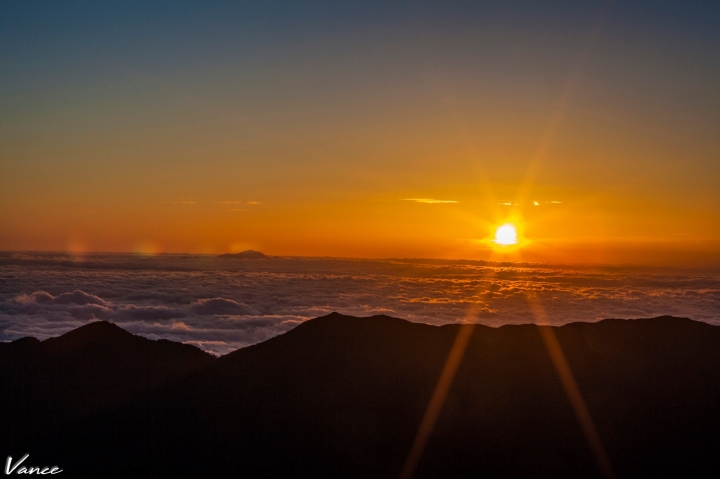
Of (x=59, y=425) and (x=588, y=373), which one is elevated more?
(x=588, y=373)

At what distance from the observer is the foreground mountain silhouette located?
28438 millimetres

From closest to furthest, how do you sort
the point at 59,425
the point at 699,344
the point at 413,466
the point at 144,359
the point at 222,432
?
the point at 413,466, the point at 222,432, the point at 59,425, the point at 699,344, the point at 144,359

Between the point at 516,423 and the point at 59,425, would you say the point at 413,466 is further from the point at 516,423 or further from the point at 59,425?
the point at 59,425

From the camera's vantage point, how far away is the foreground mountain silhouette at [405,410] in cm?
2844

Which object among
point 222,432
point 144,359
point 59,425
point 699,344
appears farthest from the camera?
point 144,359

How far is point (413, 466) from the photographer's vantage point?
28203mm

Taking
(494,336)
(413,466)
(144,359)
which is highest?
(494,336)

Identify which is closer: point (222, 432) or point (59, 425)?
point (222, 432)

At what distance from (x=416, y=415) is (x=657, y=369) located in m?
13.6

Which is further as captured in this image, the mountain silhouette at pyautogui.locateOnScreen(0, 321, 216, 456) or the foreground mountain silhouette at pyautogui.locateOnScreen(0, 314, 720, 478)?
the mountain silhouette at pyautogui.locateOnScreen(0, 321, 216, 456)

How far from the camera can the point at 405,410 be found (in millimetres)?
31250

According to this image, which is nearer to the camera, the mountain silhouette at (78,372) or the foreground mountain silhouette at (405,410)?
the foreground mountain silhouette at (405,410)

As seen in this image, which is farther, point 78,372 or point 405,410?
point 78,372

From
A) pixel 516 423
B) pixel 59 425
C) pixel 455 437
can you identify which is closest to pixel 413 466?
pixel 455 437
